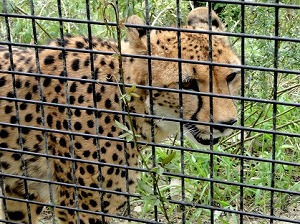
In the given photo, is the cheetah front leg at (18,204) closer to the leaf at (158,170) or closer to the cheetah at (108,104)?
the cheetah at (108,104)

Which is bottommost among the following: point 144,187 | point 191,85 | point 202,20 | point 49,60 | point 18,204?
point 18,204

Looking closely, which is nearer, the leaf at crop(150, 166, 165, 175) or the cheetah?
the leaf at crop(150, 166, 165, 175)

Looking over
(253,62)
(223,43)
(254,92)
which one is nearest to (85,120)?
(223,43)

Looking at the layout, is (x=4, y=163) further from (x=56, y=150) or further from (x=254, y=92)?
(x=254, y=92)

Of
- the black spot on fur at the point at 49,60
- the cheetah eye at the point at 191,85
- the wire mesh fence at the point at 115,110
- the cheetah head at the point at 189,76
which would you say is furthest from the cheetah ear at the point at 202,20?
the black spot on fur at the point at 49,60

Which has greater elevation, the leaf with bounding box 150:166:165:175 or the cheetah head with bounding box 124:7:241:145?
the cheetah head with bounding box 124:7:241:145

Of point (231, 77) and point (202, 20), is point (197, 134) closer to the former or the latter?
point (231, 77)

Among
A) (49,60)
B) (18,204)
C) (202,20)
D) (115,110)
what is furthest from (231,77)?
(18,204)

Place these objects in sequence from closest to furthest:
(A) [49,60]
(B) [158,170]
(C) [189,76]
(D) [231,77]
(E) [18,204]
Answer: (B) [158,170] → (C) [189,76] → (D) [231,77] → (A) [49,60] → (E) [18,204]

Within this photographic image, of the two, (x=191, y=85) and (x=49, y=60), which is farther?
(x=49, y=60)

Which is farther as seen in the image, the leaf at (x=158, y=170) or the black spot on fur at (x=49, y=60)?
the black spot on fur at (x=49, y=60)

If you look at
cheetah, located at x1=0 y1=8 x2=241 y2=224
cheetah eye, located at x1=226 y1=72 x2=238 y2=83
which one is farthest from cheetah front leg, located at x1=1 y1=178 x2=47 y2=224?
cheetah eye, located at x1=226 y1=72 x2=238 y2=83

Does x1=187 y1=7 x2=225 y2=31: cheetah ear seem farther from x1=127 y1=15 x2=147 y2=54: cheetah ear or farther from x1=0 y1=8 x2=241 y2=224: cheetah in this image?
x1=127 y1=15 x2=147 y2=54: cheetah ear

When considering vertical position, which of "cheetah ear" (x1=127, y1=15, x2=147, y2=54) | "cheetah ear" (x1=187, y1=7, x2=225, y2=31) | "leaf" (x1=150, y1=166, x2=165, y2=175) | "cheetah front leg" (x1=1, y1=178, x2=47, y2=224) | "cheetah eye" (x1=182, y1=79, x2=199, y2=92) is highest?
"cheetah ear" (x1=187, y1=7, x2=225, y2=31)
